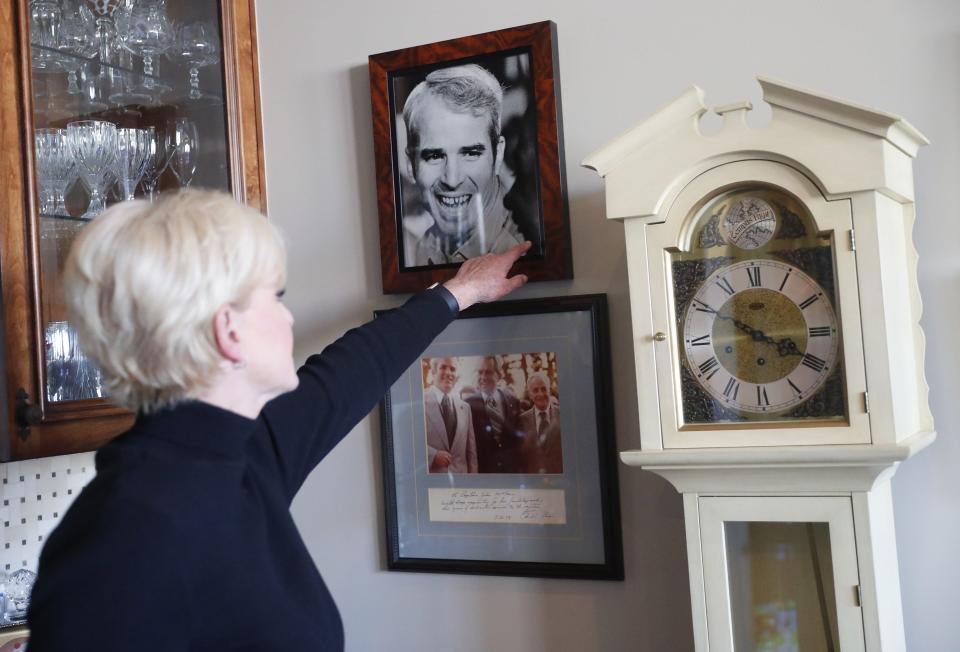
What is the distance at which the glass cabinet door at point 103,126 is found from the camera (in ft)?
5.28

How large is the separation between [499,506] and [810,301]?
74 centimetres

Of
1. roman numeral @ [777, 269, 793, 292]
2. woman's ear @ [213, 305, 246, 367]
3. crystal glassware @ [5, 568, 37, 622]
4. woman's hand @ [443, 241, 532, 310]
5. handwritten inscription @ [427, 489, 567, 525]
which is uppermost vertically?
woman's hand @ [443, 241, 532, 310]

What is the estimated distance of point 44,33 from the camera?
1670 millimetres

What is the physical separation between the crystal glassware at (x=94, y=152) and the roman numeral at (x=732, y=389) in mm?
1123

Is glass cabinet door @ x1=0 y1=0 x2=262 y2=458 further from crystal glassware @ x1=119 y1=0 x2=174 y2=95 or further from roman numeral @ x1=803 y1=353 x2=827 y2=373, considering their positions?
roman numeral @ x1=803 y1=353 x2=827 y2=373

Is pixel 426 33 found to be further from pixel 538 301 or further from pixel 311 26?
pixel 538 301

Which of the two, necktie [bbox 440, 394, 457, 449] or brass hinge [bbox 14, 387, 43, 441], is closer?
brass hinge [bbox 14, 387, 43, 441]

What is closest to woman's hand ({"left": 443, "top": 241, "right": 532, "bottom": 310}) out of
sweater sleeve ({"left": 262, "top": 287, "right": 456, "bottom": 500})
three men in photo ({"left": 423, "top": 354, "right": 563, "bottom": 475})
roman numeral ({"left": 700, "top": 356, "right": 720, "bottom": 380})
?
sweater sleeve ({"left": 262, "top": 287, "right": 456, "bottom": 500})

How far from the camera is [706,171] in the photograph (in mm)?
1450

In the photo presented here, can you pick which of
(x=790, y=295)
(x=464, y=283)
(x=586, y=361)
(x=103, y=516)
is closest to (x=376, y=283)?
(x=464, y=283)

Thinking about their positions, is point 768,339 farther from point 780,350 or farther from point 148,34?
point 148,34

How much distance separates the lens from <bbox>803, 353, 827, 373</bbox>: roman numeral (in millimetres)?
1400

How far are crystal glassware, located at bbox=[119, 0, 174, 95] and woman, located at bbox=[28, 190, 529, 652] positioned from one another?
0.91 metres

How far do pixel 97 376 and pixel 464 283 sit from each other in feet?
2.13
